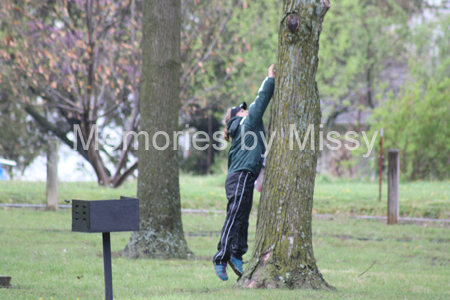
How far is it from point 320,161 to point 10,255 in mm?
23111

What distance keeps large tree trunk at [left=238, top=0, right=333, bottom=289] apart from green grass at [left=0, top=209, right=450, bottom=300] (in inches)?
14.9

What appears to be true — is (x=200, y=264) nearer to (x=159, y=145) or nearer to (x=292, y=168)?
(x=159, y=145)

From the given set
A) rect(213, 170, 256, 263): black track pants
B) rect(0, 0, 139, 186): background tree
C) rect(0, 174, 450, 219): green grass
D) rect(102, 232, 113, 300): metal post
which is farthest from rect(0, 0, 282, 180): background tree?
rect(102, 232, 113, 300): metal post

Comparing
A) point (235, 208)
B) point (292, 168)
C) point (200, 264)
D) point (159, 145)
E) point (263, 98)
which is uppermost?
point (263, 98)

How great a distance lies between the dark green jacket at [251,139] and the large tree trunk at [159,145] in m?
2.27

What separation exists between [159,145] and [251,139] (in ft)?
8.27

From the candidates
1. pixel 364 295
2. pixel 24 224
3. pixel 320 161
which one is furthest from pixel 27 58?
pixel 320 161

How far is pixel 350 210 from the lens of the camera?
1380 cm

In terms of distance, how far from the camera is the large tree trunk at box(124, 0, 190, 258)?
26.4 feet

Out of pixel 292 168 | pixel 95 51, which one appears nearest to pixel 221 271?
pixel 292 168

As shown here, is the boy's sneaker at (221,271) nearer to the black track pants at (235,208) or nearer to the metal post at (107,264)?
the black track pants at (235,208)

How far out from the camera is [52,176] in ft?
41.2

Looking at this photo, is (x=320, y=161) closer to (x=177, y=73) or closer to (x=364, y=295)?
(x=177, y=73)

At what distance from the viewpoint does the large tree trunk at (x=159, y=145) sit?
8047 mm
